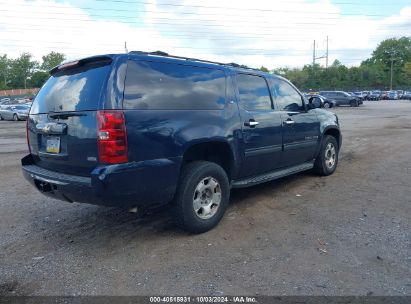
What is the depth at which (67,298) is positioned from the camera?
121 inches

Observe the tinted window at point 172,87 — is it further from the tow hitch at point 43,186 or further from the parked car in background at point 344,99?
the parked car in background at point 344,99

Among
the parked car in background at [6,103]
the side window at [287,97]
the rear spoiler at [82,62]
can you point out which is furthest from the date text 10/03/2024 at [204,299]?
the parked car in background at [6,103]

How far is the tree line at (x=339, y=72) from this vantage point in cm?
9788

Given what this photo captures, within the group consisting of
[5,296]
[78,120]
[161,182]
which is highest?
[78,120]

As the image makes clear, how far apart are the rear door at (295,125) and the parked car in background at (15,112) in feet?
88.1

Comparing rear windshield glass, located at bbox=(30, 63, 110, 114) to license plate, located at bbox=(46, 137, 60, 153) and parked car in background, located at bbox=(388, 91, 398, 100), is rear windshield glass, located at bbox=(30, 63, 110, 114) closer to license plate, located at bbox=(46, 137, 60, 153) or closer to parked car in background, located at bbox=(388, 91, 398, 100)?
license plate, located at bbox=(46, 137, 60, 153)

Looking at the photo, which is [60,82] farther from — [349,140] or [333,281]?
[349,140]

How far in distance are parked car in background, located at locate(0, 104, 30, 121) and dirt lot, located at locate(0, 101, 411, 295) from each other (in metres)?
25.3

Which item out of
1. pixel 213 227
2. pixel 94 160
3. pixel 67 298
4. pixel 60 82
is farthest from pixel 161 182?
pixel 60 82

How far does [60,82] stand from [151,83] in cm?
112

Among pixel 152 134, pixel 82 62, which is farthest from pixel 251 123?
pixel 82 62

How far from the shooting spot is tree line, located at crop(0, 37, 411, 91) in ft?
321

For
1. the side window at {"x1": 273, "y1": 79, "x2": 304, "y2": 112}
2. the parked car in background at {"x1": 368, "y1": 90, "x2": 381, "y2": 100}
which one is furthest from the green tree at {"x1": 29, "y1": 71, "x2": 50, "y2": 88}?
the side window at {"x1": 273, "y1": 79, "x2": 304, "y2": 112}

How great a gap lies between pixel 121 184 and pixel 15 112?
29303 millimetres
